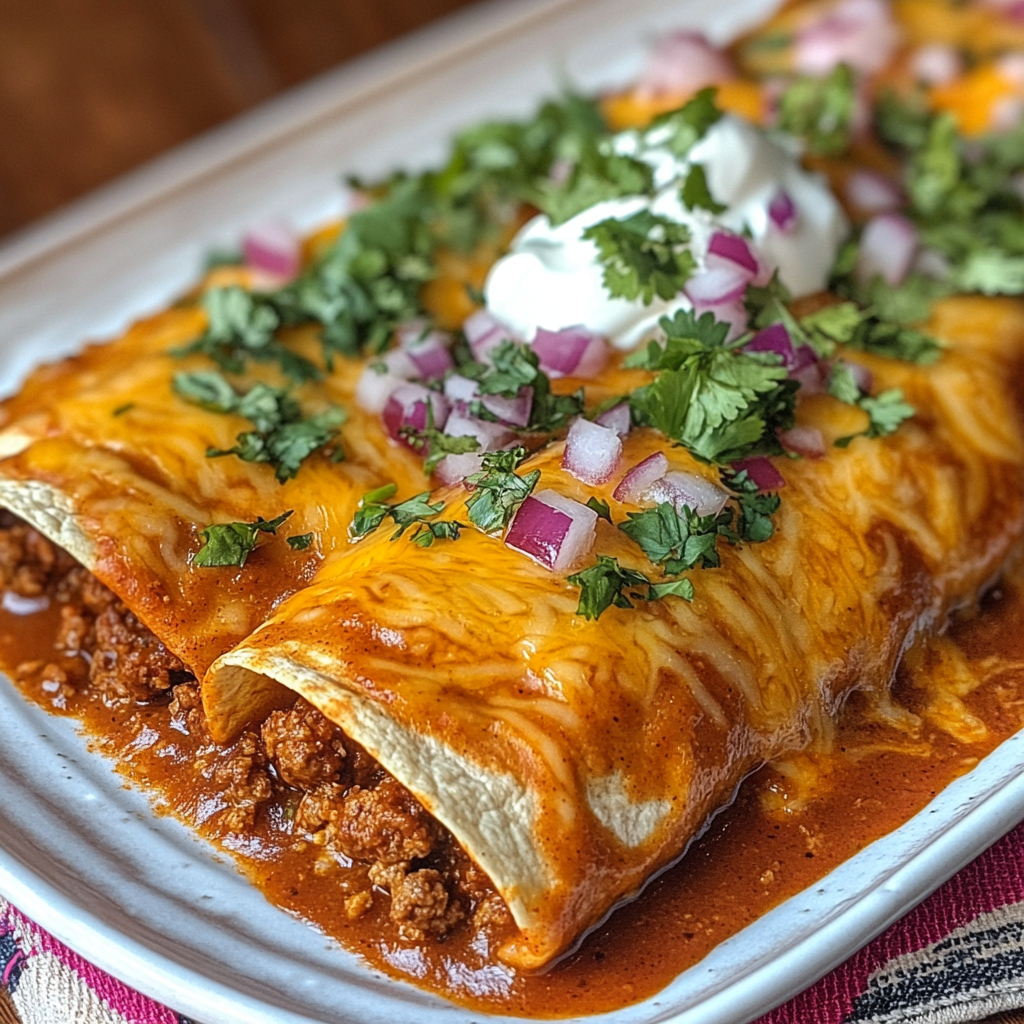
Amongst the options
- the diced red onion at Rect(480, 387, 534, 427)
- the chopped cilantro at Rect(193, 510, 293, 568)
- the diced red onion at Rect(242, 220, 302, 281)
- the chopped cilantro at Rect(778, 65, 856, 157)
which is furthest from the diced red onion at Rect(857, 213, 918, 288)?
the chopped cilantro at Rect(193, 510, 293, 568)

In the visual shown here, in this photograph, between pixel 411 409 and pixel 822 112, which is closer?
pixel 411 409

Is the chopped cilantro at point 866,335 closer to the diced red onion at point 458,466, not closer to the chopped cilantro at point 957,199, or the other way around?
the chopped cilantro at point 957,199

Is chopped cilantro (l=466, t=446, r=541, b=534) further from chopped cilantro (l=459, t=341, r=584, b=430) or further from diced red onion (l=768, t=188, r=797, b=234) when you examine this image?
diced red onion (l=768, t=188, r=797, b=234)

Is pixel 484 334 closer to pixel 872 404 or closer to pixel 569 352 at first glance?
pixel 569 352

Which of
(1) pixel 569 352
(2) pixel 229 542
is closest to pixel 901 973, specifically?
(1) pixel 569 352

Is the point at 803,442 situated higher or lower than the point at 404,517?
lower
